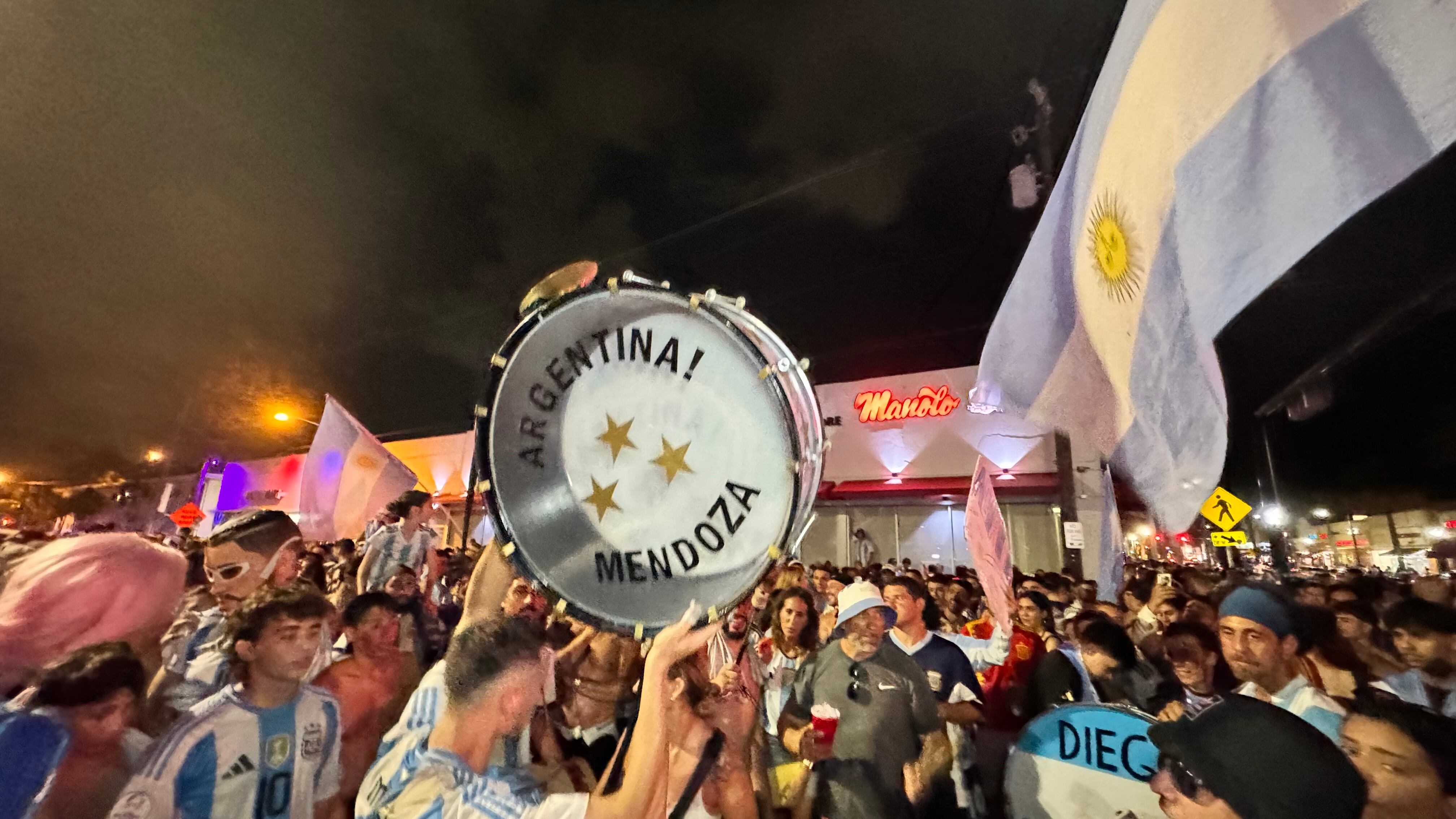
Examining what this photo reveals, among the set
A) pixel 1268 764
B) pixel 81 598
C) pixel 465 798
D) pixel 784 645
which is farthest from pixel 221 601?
pixel 1268 764

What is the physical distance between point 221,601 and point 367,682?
41.4 inches

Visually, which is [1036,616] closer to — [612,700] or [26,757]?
[612,700]

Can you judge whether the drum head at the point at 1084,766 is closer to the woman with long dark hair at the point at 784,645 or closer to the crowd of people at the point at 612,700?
the crowd of people at the point at 612,700

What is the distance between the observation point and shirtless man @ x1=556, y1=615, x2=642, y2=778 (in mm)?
3611

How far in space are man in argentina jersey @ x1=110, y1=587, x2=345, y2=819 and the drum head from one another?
3.19 metres

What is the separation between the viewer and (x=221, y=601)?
12.0 feet

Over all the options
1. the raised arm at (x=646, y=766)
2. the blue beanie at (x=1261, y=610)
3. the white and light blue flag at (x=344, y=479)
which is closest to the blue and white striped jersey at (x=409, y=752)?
the raised arm at (x=646, y=766)

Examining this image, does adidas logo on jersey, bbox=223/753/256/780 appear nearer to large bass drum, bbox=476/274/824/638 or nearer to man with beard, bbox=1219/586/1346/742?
large bass drum, bbox=476/274/824/638

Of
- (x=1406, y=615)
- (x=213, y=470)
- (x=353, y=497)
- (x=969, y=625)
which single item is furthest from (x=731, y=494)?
(x=213, y=470)

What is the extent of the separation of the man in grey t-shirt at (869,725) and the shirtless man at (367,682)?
220 centimetres

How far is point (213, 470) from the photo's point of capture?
124ft

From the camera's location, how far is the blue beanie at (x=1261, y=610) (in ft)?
11.4

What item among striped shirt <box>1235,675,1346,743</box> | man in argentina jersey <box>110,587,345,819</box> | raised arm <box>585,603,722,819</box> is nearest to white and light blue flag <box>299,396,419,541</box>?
man in argentina jersey <box>110,587,345,819</box>

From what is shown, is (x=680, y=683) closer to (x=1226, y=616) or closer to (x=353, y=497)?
(x=1226, y=616)
